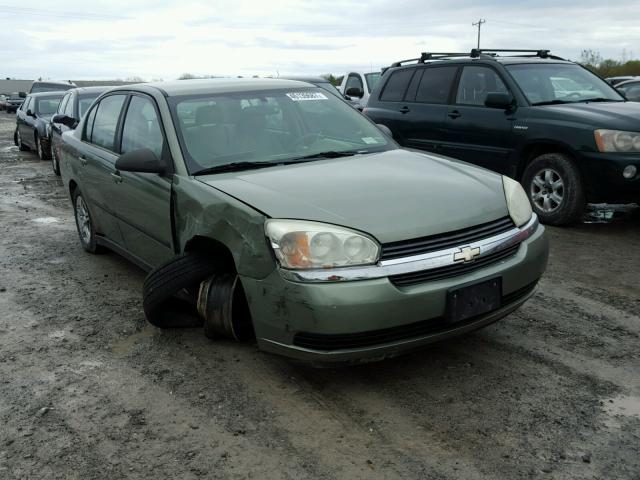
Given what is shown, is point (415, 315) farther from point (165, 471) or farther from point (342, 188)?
point (165, 471)

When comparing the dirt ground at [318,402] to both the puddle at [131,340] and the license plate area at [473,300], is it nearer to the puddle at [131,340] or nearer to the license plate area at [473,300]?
the puddle at [131,340]

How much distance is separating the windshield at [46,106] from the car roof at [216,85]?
36.3 ft

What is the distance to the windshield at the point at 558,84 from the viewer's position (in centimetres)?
742

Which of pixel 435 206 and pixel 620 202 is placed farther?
pixel 620 202

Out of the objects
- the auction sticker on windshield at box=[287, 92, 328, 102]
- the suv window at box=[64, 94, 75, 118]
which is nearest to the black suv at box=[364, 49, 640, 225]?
the auction sticker on windshield at box=[287, 92, 328, 102]

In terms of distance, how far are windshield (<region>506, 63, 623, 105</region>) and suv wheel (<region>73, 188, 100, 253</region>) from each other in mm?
4789

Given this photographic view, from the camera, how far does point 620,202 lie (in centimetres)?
654

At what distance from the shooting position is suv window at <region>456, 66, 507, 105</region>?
7695 millimetres

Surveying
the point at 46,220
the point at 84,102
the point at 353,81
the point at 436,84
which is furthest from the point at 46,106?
the point at 436,84

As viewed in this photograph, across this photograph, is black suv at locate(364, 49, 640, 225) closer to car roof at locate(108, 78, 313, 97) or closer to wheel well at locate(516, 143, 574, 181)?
wheel well at locate(516, 143, 574, 181)

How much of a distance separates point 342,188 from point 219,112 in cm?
126

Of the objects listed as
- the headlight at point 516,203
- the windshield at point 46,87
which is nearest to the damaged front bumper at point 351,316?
the headlight at point 516,203

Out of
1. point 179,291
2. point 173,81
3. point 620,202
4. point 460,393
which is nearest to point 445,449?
point 460,393

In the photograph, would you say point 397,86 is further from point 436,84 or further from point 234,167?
point 234,167
